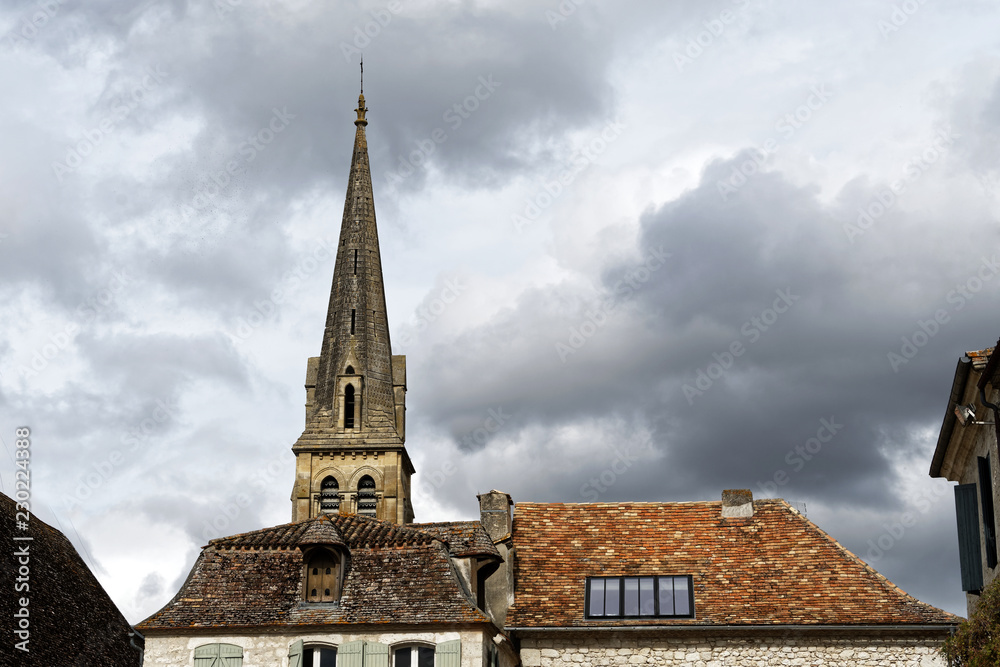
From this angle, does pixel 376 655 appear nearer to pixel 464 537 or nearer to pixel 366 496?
pixel 464 537

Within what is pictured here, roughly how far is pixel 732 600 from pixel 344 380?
42.1 m

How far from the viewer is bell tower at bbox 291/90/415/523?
62781 mm

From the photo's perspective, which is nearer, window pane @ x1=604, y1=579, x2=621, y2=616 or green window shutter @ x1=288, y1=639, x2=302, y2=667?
green window shutter @ x1=288, y1=639, x2=302, y2=667

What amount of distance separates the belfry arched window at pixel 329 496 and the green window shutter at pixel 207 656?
38.1 meters

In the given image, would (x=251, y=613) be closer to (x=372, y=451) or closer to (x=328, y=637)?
(x=328, y=637)

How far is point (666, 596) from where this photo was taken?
26.4m

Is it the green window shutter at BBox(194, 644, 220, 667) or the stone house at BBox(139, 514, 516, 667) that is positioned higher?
the stone house at BBox(139, 514, 516, 667)

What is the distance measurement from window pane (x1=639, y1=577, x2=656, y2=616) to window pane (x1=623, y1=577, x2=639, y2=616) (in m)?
0.09

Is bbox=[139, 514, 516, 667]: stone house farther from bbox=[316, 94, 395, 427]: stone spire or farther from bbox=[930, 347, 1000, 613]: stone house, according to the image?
bbox=[316, 94, 395, 427]: stone spire

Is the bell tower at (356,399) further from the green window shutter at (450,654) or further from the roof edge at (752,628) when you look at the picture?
the green window shutter at (450,654)

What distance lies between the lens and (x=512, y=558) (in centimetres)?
2759

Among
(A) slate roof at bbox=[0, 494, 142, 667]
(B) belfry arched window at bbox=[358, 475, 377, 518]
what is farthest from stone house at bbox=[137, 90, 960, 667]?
(B) belfry arched window at bbox=[358, 475, 377, 518]

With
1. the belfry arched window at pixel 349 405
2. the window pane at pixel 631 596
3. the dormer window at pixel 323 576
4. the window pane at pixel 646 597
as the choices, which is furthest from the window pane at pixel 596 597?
the belfry arched window at pixel 349 405

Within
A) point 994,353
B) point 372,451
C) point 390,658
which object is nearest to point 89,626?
point 390,658
